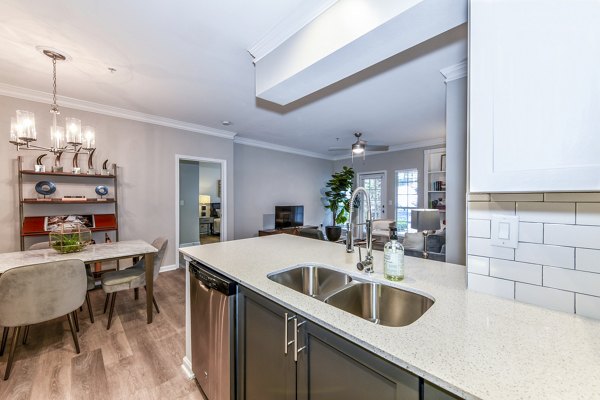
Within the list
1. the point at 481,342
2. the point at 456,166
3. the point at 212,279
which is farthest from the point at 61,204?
the point at 456,166

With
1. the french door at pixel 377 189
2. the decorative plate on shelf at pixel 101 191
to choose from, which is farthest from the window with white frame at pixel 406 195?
the decorative plate on shelf at pixel 101 191

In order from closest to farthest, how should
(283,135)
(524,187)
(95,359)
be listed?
(524,187) < (95,359) < (283,135)

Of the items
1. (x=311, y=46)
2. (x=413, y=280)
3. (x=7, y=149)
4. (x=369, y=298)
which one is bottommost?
(x=369, y=298)

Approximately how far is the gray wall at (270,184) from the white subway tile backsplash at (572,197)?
5104mm

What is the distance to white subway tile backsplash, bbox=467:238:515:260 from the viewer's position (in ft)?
3.31

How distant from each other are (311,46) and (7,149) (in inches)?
148

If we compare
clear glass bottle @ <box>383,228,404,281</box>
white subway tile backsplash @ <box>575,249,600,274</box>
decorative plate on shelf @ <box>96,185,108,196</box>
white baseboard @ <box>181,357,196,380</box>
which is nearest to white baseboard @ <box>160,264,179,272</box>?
decorative plate on shelf @ <box>96,185,108,196</box>

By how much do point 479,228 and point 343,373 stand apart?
0.81m

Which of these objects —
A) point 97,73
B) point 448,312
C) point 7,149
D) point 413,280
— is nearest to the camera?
point 448,312

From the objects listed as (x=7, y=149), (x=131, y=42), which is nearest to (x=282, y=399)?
(x=131, y=42)

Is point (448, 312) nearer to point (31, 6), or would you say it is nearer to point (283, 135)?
point (31, 6)

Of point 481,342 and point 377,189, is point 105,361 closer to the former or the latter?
point 481,342

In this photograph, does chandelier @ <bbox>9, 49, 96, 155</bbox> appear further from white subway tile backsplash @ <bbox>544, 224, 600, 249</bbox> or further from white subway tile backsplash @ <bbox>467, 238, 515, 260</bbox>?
white subway tile backsplash @ <bbox>544, 224, 600, 249</bbox>

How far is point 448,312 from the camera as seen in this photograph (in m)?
0.92
